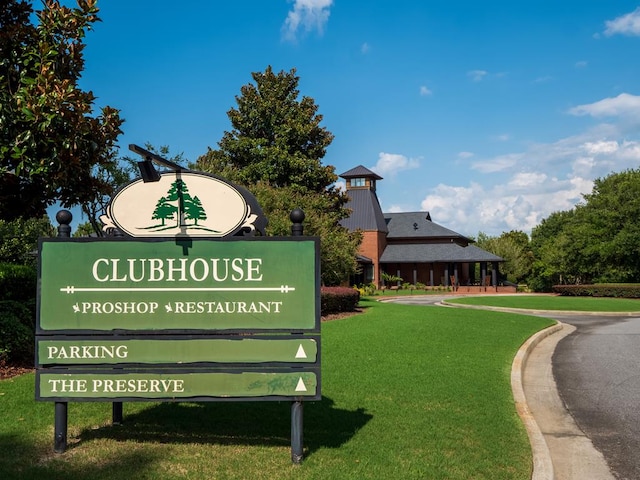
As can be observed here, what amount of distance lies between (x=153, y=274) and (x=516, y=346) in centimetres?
1128

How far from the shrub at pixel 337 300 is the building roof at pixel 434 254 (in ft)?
→ 112

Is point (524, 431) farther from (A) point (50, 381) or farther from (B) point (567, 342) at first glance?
(B) point (567, 342)

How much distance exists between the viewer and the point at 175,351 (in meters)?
5.85

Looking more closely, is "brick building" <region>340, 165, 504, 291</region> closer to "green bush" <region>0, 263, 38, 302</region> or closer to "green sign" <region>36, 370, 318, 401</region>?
"green bush" <region>0, 263, 38, 302</region>

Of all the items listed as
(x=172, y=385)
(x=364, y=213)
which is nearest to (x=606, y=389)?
(x=172, y=385)

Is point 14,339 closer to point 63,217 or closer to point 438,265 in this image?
point 63,217

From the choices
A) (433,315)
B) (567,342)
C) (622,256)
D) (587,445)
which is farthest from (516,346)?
(622,256)

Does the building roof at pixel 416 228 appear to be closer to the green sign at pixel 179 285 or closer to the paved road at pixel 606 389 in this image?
the paved road at pixel 606 389

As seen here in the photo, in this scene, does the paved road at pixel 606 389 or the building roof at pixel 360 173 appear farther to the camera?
the building roof at pixel 360 173

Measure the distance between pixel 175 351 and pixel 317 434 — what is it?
1903mm

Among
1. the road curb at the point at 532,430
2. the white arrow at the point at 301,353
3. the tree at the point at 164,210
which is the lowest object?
the road curb at the point at 532,430

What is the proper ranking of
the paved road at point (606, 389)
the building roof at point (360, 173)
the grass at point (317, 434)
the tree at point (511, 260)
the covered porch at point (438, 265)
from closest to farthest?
1. the grass at point (317, 434)
2. the paved road at point (606, 389)
3. the covered porch at point (438, 265)
4. the building roof at point (360, 173)
5. the tree at point (511, 260)

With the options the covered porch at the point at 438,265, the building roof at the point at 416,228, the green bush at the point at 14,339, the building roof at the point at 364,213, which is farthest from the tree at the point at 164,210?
the building roof at the point at 416,228

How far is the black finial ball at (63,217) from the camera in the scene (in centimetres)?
598
